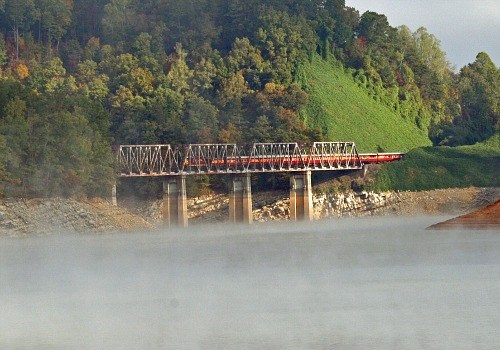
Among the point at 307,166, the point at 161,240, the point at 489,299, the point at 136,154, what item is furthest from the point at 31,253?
the point at 307,166

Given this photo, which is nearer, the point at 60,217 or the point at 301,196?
the point at 60,217

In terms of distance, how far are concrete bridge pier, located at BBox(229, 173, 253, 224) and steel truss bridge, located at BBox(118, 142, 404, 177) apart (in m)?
1.61

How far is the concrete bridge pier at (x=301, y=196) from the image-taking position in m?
183

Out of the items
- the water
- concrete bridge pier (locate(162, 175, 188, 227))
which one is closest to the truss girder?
concrete bridge pier (locate(162, 175, 188, 227))

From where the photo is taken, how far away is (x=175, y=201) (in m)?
168

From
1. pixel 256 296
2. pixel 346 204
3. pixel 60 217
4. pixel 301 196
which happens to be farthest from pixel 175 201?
pixel 256 296

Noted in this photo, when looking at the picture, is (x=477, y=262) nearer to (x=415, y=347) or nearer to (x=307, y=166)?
(x=415, y=347)

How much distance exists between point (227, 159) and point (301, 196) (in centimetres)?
1179

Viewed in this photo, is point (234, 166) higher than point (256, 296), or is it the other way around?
point (234, 166)

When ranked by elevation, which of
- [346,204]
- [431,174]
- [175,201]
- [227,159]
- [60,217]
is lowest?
[60,217]

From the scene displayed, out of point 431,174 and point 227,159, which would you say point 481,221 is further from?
point 431,174

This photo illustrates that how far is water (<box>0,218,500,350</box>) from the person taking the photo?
2100 inches

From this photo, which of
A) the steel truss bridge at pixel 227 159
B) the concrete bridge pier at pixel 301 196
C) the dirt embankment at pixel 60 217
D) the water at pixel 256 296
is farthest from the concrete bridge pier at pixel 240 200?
the water at pixel 256 296

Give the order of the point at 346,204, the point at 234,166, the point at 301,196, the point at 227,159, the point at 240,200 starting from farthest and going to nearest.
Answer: the point at 346,204
the point at 301,196
the point at 227,159
the point at 234,166
the point at 240,200
